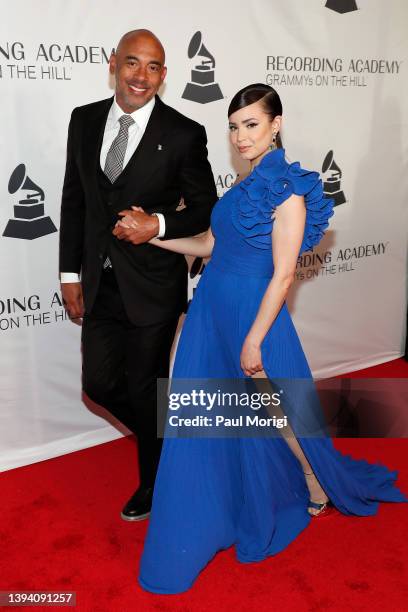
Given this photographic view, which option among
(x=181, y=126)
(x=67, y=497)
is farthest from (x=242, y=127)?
(x=67, y=497)

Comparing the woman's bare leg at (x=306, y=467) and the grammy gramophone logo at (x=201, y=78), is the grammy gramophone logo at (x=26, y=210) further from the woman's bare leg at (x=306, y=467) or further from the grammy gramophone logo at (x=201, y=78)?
the woman's bare leg at (x=306, y=467)

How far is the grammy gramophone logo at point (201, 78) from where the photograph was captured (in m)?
3.63

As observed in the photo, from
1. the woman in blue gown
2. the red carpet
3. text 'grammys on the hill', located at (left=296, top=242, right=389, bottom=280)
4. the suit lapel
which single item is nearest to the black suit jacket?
the suit lapel

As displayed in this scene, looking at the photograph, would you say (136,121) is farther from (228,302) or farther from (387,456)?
(387,456)

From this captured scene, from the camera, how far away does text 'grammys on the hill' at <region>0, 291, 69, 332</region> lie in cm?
338

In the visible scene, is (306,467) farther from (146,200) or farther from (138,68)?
(138,68)

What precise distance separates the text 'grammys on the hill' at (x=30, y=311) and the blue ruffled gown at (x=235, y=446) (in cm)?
103

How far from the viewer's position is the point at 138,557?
2.75 meters

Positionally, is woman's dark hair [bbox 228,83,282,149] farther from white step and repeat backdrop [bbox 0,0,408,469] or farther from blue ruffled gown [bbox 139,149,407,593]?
white step and repeat backdrop [bbox 0,0,408,469]

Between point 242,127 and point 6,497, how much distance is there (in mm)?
1967

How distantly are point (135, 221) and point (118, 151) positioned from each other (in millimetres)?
307

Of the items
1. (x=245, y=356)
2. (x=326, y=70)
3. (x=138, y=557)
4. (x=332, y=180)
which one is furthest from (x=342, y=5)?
(x=138, y=557)

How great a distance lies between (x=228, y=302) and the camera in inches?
105

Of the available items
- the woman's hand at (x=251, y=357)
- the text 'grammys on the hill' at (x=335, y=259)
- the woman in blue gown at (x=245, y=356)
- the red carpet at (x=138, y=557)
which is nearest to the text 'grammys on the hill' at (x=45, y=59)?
the woman in blue gown at (x=245, y=356)
